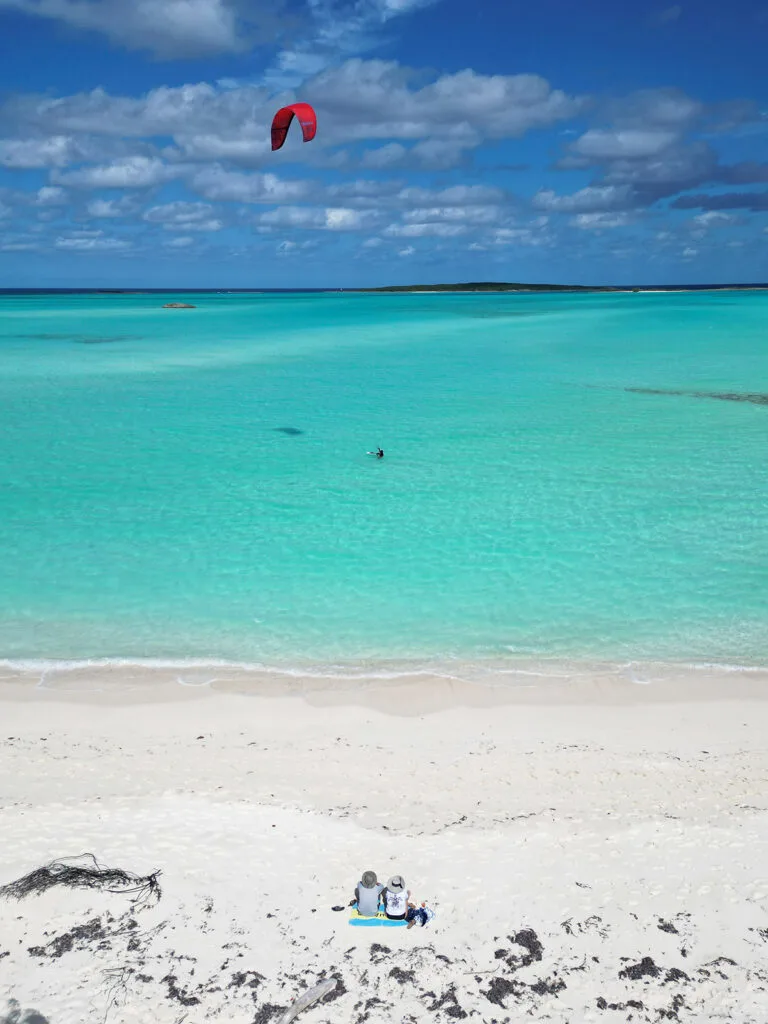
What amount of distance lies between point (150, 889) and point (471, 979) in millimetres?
2527

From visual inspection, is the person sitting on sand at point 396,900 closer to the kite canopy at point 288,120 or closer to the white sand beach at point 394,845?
the white sand beach at point 394,845

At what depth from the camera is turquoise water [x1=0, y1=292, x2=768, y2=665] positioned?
10.9m

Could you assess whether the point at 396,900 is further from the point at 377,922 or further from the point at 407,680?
the point at 407,680

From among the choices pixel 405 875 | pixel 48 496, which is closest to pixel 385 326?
pixel 48 496

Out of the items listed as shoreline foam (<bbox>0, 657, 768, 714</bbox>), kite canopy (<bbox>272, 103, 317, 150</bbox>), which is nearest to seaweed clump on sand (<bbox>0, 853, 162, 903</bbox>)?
shoreline foam (<bbox>0, 657, 768, 714</bbox>)

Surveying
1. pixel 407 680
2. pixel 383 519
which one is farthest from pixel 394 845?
pixel 383 519

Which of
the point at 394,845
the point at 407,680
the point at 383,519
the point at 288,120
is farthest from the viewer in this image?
the point at 288,120

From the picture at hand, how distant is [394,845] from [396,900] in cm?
88

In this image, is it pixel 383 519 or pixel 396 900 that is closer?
pixel 396 900

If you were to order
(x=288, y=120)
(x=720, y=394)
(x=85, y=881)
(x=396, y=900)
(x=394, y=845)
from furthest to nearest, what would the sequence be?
(x=720, y=394) < (x=288, y=120) < (x=394, y=845) < (x=85, y=881) < (x=396, y=900)

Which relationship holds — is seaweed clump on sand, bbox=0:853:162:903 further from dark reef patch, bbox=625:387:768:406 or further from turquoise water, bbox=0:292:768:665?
dark reef patch, bbox=625:387:768:406

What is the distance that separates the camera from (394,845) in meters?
6.47

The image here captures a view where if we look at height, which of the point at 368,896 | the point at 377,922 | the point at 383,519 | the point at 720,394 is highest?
the point at 720,394

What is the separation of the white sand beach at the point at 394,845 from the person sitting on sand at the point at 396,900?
0.38 feet
